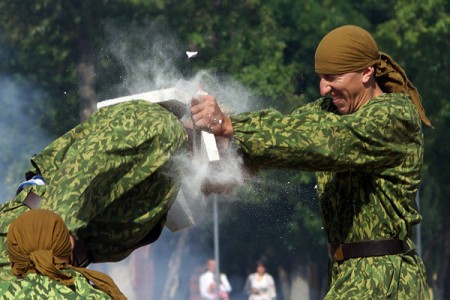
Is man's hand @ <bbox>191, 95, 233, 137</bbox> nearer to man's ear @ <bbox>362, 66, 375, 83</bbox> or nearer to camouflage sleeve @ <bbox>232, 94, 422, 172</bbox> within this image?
camouflage sleeve @ <bbox>232, 94, 422, 172</bbox>

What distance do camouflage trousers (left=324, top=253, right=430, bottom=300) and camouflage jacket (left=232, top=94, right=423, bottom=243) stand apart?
0.11 metres

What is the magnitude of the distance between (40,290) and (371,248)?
1.68m

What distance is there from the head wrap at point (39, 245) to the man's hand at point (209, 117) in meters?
0.73

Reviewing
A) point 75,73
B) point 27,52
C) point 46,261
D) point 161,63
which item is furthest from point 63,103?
point 46,261

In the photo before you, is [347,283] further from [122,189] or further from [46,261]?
[46,261]

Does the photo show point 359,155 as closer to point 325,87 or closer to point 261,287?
point 325,87

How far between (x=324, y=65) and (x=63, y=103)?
1320 cm

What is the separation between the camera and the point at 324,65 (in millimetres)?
6785

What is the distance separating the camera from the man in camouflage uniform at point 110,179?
629cm

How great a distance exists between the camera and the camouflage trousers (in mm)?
6762

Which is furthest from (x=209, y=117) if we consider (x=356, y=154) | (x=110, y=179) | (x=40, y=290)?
(x=40, y=290)

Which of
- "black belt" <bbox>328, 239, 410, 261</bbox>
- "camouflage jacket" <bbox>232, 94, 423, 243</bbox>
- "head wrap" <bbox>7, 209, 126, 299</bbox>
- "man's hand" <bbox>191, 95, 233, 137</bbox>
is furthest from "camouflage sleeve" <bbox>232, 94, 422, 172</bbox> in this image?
"head wrap" <bbox>7, 209, 126, 299</bbox>

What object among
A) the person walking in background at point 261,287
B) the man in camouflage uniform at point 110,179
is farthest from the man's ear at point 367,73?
the person walking in background at point 261,287

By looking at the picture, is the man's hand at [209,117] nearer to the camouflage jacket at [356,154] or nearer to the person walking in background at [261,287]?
the camouflage jacket at [356,154]
